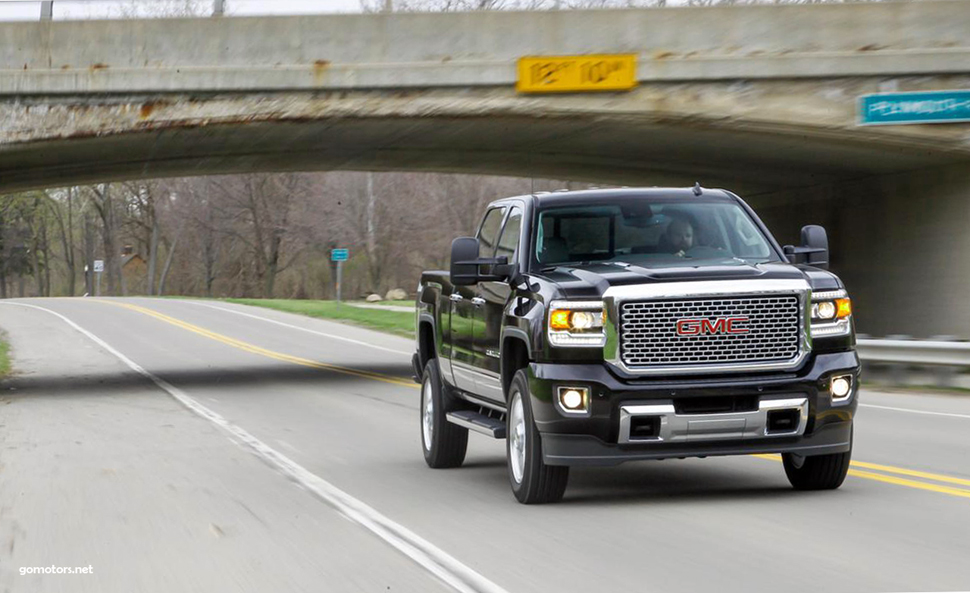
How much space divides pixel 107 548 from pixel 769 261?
15.4 feet

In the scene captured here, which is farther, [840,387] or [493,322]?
[493,322]

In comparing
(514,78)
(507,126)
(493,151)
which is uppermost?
(514,78)

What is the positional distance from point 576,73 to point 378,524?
14.3 metres

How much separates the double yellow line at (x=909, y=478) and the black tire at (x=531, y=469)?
2503 mm

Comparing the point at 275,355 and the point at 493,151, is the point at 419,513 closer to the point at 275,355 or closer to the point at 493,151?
the point at 493,151

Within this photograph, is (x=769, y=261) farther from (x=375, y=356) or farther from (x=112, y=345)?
(x=112, y=345)

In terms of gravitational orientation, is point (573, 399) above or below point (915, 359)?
above

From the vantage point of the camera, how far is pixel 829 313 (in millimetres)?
8852

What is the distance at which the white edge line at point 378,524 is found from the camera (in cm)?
688

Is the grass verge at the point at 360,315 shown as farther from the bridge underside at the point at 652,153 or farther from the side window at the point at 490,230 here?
the side window at the point at 490,230

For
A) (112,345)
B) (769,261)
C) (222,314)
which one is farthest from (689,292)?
(222,314)

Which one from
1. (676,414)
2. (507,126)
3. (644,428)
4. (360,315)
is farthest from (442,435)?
(360,315)

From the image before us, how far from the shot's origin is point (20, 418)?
1850 centimetres

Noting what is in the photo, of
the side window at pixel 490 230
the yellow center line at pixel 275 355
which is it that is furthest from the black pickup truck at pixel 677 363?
the yellow center line at pixel 275 355
